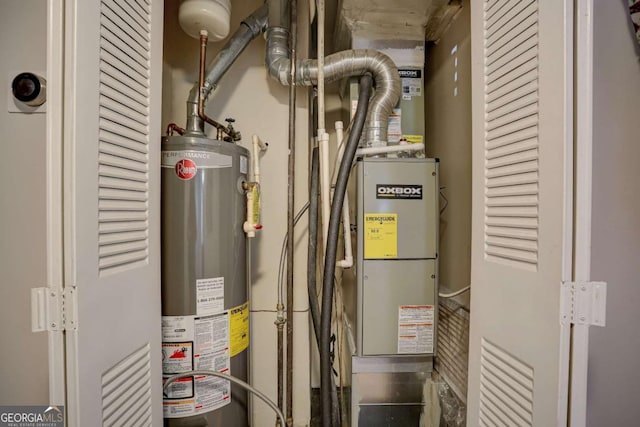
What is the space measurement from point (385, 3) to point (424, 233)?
3.64ft

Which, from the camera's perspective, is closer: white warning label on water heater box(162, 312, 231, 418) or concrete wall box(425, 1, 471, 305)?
white warning label on water heater box(162, 312, 231, 418)

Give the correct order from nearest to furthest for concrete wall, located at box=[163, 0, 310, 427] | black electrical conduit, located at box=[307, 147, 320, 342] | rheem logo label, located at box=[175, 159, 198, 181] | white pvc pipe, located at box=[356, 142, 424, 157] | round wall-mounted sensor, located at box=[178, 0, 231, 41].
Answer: rheem logo label, located at box=[175, 159, 198, 181] → round wall-mounted sensor, located at box=[178, 0, 231, 41] → white pvc pipe, located at box=[356, 142, 424, 157] → black electrical conduit, located at box=[307, 147, 320, 342] → concrete wall, located at box=[163, 0, 310, 427]

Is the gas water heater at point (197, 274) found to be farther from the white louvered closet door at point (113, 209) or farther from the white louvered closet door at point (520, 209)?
the white louvered closet door at point (520, 209)

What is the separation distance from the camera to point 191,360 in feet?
3.06

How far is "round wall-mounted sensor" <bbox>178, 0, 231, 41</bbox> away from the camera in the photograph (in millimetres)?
1016

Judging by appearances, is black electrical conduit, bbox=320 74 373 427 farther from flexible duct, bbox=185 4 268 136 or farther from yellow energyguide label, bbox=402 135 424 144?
flexible duct, bbox=185 4 268 136

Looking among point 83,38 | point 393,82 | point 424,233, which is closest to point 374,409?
point 424,233

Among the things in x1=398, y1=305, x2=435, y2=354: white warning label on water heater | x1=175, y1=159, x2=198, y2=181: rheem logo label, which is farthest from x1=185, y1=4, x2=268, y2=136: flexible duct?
x1=398, y1=305, x2=435, y2=354: white warning label on water heater

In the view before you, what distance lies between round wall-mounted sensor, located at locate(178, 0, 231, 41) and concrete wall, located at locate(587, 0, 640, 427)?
1383mm

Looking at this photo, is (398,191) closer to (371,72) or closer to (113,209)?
(371,72)

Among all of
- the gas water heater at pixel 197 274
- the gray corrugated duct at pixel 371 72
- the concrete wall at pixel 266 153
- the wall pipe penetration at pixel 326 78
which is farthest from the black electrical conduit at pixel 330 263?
the gas water heater at pixel 197 274

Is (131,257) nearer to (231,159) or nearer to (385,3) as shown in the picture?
(231,159)

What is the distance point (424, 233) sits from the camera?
1.08 m

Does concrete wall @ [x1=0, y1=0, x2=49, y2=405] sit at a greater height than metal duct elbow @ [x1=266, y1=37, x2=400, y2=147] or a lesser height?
lesser
